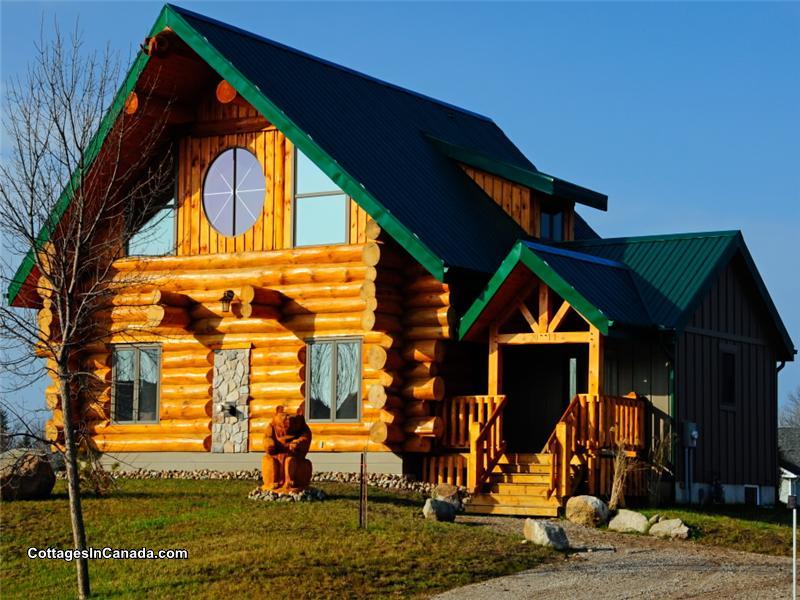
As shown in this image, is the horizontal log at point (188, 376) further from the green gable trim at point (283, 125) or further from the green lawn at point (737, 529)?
the green lawn at point (737, 529)

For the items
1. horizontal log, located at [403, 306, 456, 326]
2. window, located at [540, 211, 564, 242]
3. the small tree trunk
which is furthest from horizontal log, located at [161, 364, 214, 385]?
the small tree trunk

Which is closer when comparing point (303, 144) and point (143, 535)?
point (143, 535)

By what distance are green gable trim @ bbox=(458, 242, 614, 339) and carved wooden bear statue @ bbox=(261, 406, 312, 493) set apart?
4.20m

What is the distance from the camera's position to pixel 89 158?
2058cm

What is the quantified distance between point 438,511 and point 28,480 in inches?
276

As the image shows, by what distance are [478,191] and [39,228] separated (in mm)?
12618

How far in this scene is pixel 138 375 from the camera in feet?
94.3

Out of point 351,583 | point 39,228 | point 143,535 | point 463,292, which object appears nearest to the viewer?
point 351,583

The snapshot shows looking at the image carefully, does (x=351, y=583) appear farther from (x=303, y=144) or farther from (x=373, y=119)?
(x=373, y=119)

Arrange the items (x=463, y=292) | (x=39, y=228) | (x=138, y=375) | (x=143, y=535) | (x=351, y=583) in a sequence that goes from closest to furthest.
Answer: (x=351, y=583) < (x=39, y=228) < (x=143, y=535) < (x=463, y=292) < (x=138, y=375)

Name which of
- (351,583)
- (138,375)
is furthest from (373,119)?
(351,583)

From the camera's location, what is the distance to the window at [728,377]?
2769cm

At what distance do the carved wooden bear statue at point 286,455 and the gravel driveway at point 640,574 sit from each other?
2992mm

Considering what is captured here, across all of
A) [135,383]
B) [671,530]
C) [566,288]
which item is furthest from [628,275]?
[135,383]
